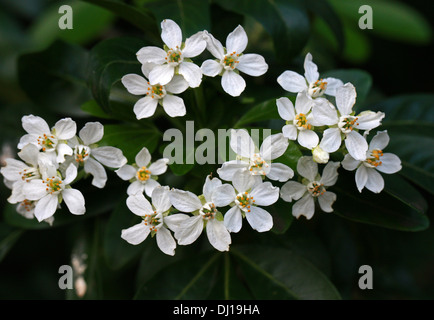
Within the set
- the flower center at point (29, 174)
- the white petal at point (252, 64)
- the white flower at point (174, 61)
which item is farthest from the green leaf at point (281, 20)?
the flower center at point (29, 174)

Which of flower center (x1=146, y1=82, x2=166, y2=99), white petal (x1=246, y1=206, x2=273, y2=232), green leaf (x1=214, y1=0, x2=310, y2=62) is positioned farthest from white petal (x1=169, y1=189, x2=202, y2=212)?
green leaf (x1=214, y1=0, x2=310, y2=62)

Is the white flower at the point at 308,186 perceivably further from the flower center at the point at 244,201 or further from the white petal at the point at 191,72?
the white petal at the point at 191,72

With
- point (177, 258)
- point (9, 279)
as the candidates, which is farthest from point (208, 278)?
point (9, 279)

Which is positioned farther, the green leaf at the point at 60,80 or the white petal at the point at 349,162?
the green leaf at the point at 60,80

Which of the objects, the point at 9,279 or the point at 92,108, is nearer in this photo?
the point at 92,108
